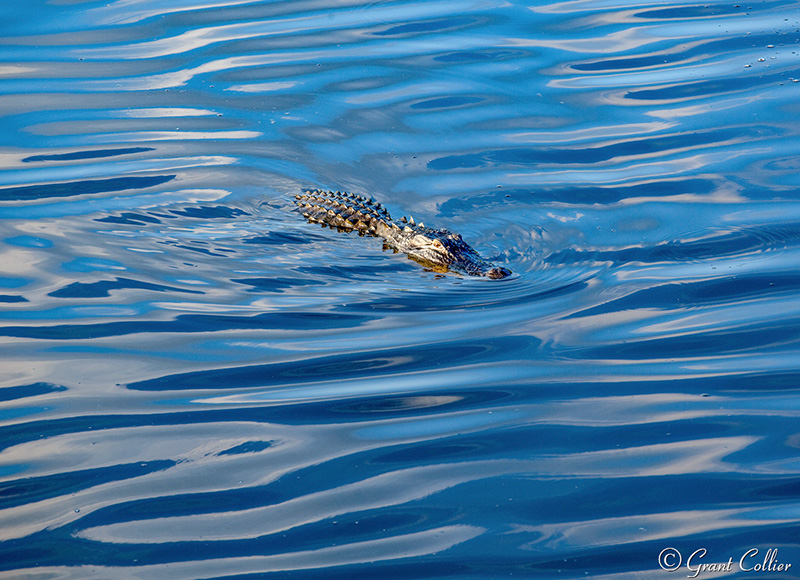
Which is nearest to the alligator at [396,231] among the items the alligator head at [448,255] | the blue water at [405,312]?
the alligator head at [448,255]

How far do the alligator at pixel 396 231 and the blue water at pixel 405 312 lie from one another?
142mm

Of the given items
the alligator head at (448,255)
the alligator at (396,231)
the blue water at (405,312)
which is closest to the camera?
the blue water at (405,312)

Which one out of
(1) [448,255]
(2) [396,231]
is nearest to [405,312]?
(1) [448,255]

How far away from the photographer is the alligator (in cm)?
630

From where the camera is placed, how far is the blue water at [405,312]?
12.8 feet

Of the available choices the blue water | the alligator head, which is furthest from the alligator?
the blue water

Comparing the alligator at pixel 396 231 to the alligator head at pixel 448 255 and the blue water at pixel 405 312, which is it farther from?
the blue water at pixel 405 312

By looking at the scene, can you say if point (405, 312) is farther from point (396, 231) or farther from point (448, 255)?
point (396, 231)

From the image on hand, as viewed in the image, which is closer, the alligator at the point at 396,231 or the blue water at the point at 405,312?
the blue water at the point at 405,312

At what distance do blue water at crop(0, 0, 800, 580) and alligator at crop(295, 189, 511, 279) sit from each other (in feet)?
0.47

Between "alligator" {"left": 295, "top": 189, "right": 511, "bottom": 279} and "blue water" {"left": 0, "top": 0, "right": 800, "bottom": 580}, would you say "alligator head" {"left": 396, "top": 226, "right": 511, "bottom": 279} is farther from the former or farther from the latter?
"blue water" {"left": 0, "top": 0, "right": 800, "bottom": 580}

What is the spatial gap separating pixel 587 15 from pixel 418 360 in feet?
25.8

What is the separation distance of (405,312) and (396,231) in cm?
142

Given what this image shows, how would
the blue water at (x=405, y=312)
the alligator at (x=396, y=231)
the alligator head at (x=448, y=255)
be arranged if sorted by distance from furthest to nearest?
the alligator at (x=396, y=231)
the alligator head at (x=448, y=255)
the blue water at (x=405, y=312)
